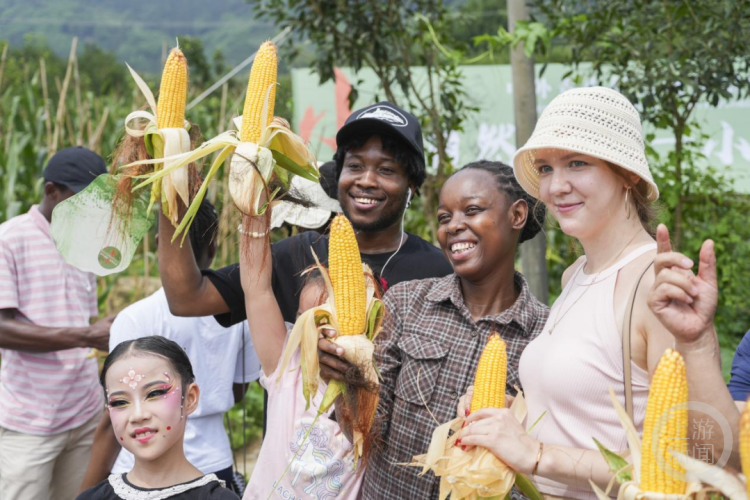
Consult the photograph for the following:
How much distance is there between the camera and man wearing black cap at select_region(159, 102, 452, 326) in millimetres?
2709

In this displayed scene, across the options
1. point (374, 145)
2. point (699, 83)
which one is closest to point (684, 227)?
point (699, 83)

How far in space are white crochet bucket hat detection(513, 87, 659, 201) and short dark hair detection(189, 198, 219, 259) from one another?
1555 mm

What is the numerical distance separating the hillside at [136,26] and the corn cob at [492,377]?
34.3 meters

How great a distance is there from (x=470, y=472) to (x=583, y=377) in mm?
356

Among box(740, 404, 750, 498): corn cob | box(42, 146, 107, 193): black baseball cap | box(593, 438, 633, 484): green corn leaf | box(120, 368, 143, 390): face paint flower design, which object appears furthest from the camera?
box(42, 146, 107, 193): black baseball cap

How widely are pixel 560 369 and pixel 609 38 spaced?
346cm

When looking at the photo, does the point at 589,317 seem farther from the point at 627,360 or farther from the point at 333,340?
the point at 333,340

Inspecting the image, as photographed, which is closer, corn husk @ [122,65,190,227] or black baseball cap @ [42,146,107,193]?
corn husk @ [122,65,190,227]

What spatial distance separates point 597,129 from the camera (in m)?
1.94

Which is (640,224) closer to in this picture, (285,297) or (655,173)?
(285,297)

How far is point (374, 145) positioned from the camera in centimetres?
282

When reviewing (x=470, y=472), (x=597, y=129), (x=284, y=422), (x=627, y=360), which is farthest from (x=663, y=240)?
(x=284, y=422)

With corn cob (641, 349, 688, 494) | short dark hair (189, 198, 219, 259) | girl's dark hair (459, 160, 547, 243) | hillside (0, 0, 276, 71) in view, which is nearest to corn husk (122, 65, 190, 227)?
short dark hair (189, 198, 219, 259)

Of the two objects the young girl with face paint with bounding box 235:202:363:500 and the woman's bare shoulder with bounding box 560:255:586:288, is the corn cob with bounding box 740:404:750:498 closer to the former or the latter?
the woman's bare shoulder with bounding box 560:255:586:288
